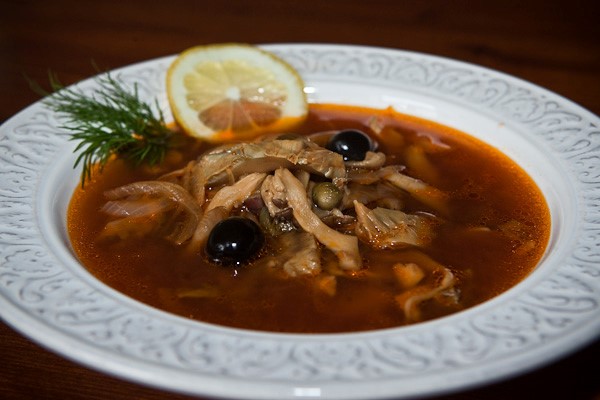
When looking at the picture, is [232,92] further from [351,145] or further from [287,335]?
[287,335]

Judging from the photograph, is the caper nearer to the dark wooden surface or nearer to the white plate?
the white plate

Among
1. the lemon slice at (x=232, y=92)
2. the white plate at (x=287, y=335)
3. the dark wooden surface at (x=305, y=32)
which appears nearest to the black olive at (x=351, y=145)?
the lemon slice at (x=232, y=92)

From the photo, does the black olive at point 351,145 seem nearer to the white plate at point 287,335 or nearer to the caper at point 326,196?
the caper at point 326,196

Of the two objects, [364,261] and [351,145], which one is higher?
[351,145]

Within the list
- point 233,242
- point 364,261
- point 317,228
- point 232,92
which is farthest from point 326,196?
point 232,92

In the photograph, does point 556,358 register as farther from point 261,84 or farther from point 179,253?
point 261,84
